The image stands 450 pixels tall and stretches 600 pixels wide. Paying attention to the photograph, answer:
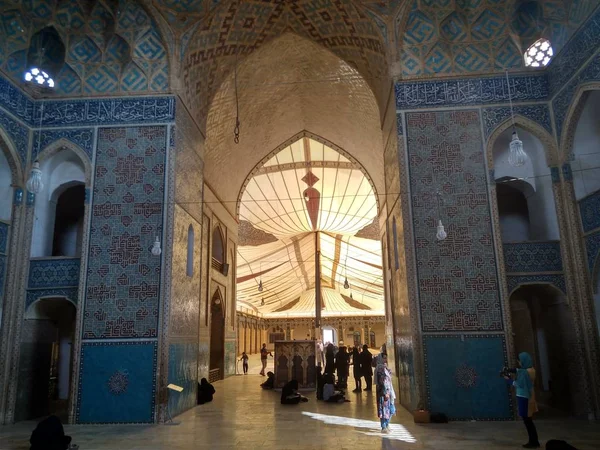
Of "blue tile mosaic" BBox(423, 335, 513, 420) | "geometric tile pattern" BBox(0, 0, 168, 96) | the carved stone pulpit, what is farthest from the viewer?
the carved stone pulpit

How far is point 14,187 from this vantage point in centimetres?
614

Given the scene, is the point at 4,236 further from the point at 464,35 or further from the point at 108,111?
the point at 464,35

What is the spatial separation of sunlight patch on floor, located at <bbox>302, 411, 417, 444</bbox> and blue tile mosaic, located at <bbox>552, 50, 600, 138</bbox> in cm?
386

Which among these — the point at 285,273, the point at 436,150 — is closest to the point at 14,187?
the point at 436,150

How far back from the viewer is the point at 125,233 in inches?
237

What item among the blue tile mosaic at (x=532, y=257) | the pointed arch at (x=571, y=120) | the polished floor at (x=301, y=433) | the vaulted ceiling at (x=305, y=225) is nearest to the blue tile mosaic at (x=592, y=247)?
the blue tile mosaic at (x=532, y=257)

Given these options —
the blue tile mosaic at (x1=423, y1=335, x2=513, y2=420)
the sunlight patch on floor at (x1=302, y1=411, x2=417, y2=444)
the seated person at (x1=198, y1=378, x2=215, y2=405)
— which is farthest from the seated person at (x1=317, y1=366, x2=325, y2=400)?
the blue tile mosaic at (x1=423, y1=335, x2=513, y2=420)

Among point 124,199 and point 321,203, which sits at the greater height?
point 321,203

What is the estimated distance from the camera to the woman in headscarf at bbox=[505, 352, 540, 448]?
13.1 ft

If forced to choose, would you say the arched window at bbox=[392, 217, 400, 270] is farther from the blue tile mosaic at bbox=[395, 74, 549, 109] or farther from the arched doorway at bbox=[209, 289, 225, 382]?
the arched doorway at bbox=[209, 289, 225, 382]

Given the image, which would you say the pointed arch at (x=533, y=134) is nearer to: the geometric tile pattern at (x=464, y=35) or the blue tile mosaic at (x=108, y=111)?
the geometric tile pattern at (x=464, y=35)

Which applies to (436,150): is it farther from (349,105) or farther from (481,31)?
(349,105)

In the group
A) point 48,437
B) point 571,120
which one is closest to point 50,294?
point 48,437

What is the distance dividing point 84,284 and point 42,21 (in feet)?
11.1
